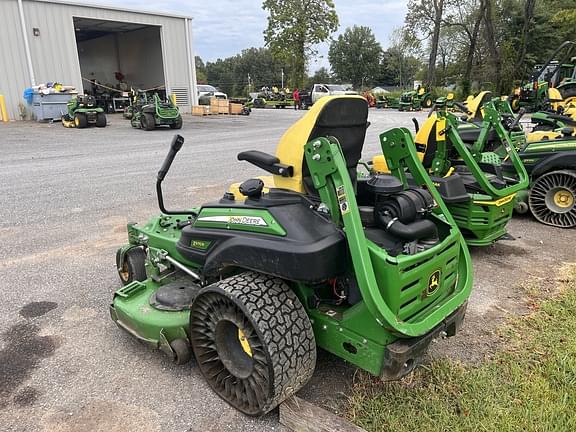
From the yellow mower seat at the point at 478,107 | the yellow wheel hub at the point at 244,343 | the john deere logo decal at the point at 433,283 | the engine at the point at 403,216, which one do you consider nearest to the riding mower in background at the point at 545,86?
the yellow mower seat at the point at 478,107

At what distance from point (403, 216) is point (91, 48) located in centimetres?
3148

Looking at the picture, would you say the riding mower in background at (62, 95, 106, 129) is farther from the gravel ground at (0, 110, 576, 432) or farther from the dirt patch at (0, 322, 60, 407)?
the dirt patch at (0, 322, 60, 407)

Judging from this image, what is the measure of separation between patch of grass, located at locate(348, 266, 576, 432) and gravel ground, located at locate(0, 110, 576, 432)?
180 millimetres

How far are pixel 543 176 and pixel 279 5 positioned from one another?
36378 mm

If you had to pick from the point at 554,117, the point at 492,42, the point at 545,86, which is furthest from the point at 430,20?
the point at 554,117

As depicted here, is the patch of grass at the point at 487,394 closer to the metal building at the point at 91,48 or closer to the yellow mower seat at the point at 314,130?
the yellow mower seat at the point at 314,130

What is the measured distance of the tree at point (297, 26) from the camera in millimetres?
37500

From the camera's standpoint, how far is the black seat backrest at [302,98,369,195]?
254 centimetres

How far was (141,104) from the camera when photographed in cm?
1752

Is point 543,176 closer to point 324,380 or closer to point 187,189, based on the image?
point 324,380

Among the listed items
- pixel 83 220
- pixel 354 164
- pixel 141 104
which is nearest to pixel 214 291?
pixel 354 164

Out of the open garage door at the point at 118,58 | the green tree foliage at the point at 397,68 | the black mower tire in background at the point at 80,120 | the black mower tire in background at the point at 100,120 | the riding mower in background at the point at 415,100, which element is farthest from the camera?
the green tree foliage at the point at 397,68

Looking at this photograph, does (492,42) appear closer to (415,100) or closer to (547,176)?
(415,100)

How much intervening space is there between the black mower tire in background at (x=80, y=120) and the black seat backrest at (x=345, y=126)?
52.9ft
